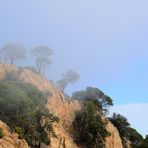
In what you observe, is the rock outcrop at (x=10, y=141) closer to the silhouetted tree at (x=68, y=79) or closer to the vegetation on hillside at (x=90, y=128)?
the vegetation on hillside at (x=90, y=128)

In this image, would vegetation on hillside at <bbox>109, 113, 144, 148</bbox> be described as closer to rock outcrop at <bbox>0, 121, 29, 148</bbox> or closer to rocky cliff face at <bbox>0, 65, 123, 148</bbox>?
rocky cliff face at <bbox>0, 65, 123, 148</bbox>

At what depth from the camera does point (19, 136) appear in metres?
52.2

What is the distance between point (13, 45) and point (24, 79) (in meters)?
24.5

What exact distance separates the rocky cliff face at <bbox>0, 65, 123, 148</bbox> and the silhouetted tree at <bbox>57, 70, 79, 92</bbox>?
16662 mm

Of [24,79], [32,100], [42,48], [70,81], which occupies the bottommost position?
[32,100]

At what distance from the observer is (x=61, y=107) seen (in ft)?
283

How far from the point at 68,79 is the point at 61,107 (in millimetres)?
25135

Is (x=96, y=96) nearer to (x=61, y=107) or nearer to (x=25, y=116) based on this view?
(x=61, y=107)

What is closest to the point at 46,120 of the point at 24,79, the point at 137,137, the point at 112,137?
the point at 24,79

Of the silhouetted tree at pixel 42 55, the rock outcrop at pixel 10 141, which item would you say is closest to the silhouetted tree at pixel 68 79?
the silhouetted tree at pixel 42 55

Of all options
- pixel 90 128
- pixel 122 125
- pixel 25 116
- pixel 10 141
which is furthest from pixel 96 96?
pixel 10 141

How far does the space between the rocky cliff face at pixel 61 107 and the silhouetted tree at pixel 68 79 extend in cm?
1666

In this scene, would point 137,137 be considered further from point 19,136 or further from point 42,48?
point 19,136

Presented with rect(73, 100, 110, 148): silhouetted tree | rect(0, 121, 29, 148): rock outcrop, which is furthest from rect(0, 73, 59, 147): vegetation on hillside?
rect(73, 100, 110, 148): silhouetted tree
